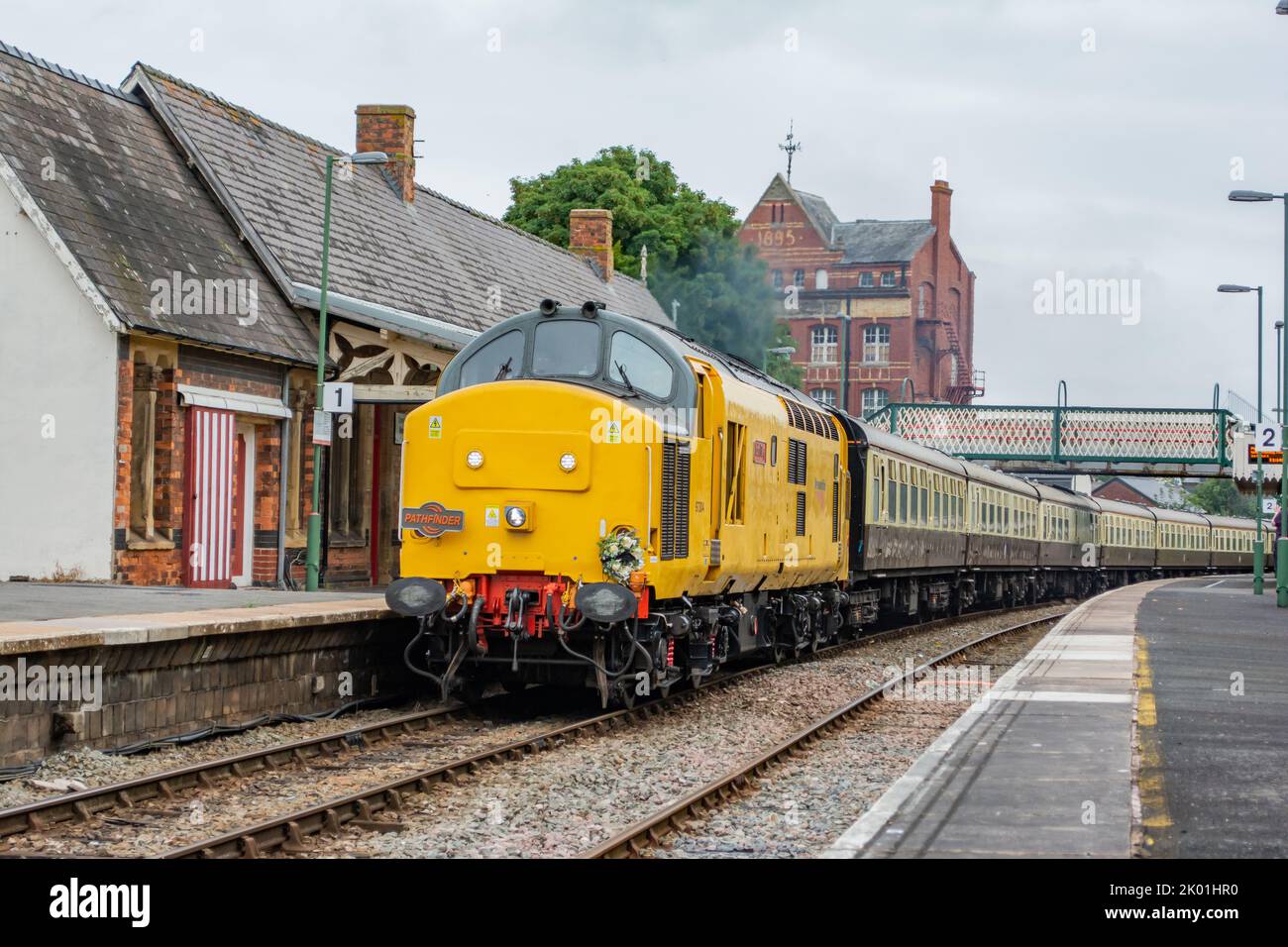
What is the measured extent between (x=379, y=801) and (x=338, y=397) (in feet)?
45.3

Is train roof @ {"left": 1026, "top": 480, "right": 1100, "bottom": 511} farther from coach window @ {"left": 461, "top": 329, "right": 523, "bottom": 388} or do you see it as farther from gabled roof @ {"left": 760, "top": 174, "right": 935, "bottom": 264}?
gabled roof @ {"left": 760, "top": 174, "right": 935, "bottom": 264}

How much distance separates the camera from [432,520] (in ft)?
46.0

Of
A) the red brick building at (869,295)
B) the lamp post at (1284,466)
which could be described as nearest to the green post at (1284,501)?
the lamp post at (1284,466)

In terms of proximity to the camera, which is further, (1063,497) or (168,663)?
(1063,497)

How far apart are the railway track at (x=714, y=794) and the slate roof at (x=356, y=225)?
12.7 meters

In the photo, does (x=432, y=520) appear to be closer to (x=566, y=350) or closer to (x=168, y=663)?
(x=566, y=350)

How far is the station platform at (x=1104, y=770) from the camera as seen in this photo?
8.15 metres

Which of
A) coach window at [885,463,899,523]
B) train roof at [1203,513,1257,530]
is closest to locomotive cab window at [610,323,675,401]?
coach window at [885,463,899,523]

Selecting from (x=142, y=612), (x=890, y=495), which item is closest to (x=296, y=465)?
(x=890, y=495)

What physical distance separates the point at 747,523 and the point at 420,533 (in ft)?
11.1

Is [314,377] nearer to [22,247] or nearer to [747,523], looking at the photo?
[22,247]

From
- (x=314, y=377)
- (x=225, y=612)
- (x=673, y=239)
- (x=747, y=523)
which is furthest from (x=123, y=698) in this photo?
(x=673, y=239)

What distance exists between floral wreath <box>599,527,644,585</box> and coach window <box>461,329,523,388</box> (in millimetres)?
2028

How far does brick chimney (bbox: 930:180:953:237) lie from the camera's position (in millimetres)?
89312
